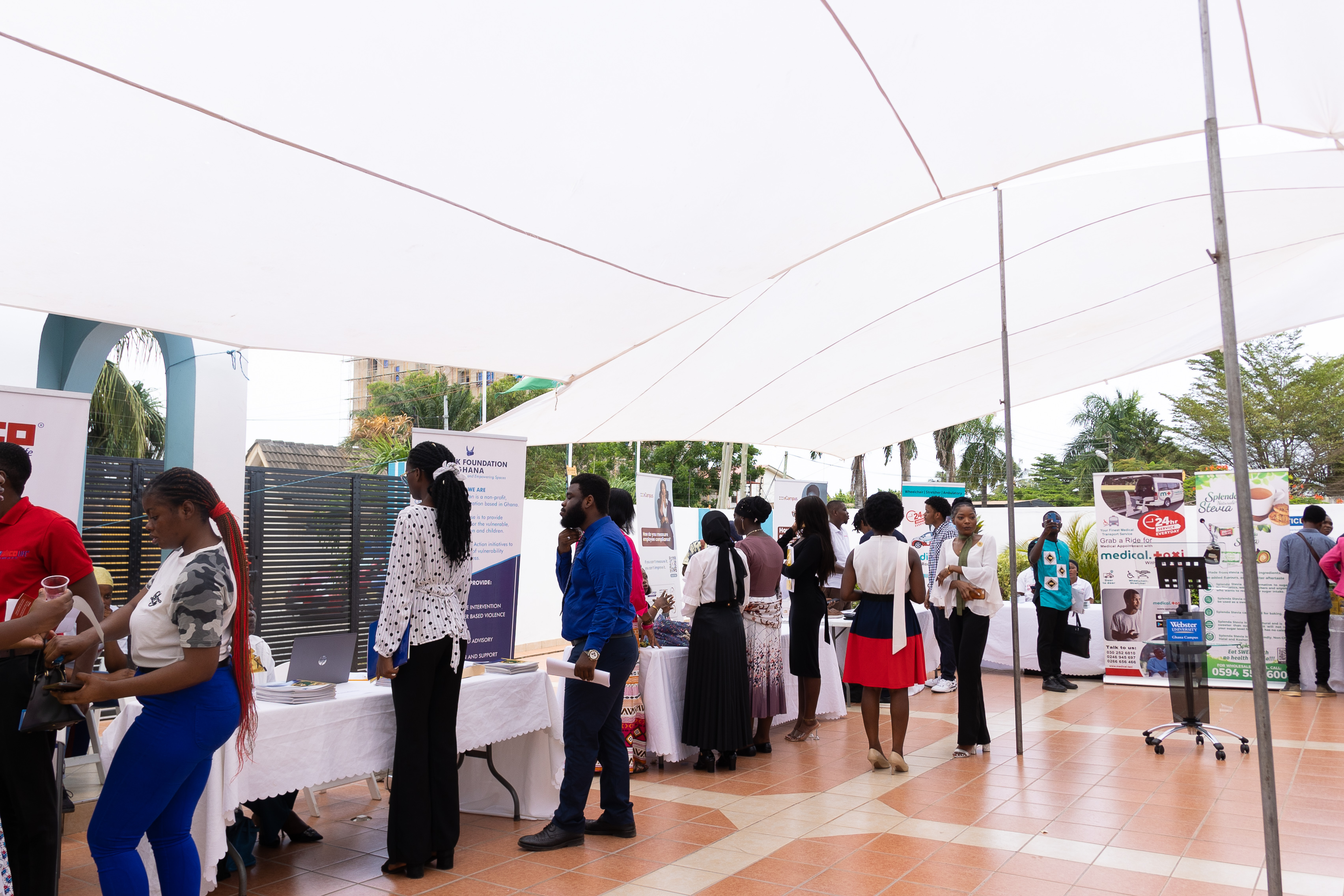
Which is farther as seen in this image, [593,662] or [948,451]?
[948,451]

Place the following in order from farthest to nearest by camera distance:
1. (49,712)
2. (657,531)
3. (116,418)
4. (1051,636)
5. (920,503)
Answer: (116,418) → (920,503) → (657,531) → (1051,636) → (49,712)

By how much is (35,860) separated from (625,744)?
230 cm

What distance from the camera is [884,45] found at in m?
3.38

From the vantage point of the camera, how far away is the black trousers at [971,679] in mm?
5770

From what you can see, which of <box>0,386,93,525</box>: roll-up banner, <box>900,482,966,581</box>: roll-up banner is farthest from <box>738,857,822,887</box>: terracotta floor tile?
<box>900,482,966,581</box>: roll-up banner

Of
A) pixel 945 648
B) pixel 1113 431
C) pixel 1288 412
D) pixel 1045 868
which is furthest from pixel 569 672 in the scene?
pixel 1113 431

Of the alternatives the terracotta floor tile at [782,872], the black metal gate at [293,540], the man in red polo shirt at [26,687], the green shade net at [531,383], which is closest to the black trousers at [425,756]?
the man in red polo shirt at [26,687]

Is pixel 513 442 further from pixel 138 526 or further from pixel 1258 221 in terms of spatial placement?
pixel 1258 221

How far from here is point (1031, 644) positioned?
956cm

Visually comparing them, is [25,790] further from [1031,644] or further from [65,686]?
[1031,644]

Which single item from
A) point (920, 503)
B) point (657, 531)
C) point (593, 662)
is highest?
point (920, 503)

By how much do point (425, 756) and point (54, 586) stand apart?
1580 mm

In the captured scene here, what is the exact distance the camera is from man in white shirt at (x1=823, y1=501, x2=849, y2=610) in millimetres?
7863

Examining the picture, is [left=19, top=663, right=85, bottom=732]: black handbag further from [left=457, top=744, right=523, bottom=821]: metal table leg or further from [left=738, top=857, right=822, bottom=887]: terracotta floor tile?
[left=738, top=857, right=822, bottom=887]: terracotta floor tile
